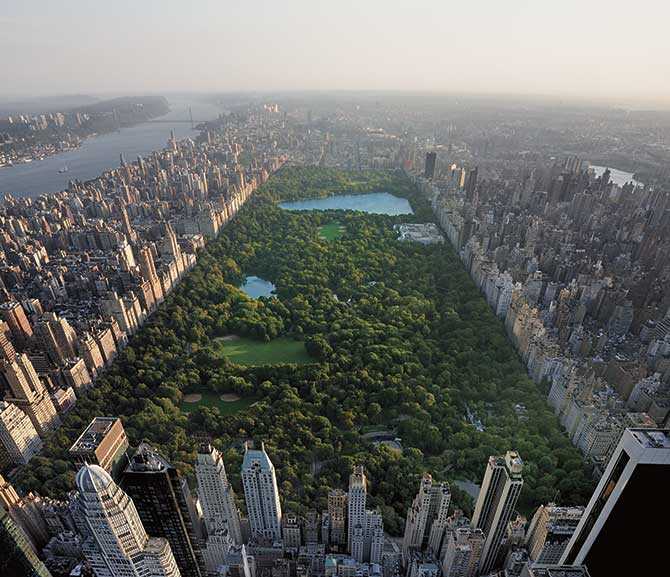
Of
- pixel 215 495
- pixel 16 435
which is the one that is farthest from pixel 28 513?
pixel 215 495

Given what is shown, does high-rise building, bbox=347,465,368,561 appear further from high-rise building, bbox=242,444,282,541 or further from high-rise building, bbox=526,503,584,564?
high-rise building, bbox=526,503,584,564

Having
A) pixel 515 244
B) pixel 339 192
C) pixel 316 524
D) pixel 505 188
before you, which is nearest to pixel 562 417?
pixel 316 524

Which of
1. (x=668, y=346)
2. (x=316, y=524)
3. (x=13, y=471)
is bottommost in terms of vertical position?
(x=13, y=471)

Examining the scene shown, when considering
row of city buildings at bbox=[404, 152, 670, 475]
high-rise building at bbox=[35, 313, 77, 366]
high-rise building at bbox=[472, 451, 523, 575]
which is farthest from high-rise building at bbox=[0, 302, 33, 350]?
row of city buildings at bbox=[404, 152, 670, 475]

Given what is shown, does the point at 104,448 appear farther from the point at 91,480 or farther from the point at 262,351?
the point at 262,351

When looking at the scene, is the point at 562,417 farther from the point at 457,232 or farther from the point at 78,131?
the point at 78,131

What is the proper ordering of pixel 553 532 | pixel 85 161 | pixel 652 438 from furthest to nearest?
1. pixel 85 161
2. pixel 553 532
3. pixel 652 438
